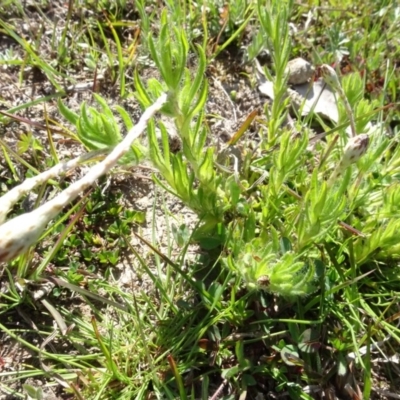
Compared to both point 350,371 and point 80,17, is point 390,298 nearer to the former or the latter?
point 350,371

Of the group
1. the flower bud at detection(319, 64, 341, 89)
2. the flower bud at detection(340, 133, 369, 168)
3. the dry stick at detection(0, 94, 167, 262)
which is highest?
the dry stick at detection(0, 94, 167, 262)

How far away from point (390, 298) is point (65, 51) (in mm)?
1842

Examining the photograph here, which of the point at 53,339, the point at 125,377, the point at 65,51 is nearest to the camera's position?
the point at 125,377

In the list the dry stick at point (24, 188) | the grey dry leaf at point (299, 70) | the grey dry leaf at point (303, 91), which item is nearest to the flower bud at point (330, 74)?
the dry stick at point (24, 188)

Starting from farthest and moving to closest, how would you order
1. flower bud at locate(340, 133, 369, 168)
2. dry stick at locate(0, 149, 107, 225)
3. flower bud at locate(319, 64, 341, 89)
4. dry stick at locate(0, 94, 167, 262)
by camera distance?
flower bud at locate(319, 64, 341, 89) < flower bud at locate(340, 133, 369, 168) < dry stick at locate(0, 149, 107, 225) < dry stick at locate(0, 94, 167, 262)

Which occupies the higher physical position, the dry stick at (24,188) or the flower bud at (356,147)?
the dry stick at (24,188)

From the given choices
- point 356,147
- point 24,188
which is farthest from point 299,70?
point 24,188

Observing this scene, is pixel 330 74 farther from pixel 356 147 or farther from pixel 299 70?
pixel 299 70

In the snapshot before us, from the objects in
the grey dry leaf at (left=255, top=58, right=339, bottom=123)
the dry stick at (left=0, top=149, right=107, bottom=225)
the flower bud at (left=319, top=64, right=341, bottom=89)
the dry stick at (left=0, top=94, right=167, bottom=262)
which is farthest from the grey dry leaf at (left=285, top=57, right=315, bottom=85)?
the dry stick at (left=0, top=94, right=167, bottom=262)

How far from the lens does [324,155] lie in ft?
6.48

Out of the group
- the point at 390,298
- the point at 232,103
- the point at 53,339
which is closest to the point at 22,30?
the point at 232,103

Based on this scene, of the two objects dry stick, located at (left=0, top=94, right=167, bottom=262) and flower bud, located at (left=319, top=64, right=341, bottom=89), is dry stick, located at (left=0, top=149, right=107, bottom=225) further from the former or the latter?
flower bud, located at (left=319, top=64, right=341, bottom=89)

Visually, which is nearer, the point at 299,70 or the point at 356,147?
the point at 356,147

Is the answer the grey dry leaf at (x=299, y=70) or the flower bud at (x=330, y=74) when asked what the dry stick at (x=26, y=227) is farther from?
the grey dry leaf at (x=299, y=70)
